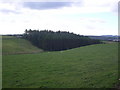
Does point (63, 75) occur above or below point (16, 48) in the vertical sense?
below

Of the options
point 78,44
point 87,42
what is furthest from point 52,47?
point 87,42

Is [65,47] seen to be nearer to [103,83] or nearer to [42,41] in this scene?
[42,41]

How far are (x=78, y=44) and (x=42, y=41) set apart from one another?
17.3 m

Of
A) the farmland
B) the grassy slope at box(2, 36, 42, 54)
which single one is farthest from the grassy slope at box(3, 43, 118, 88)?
the grassy slope at box(2, 36, 42, 54)

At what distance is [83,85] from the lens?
10.3 meters

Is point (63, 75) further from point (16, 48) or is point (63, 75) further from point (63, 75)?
point (16, 48)

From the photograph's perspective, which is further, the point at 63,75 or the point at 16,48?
the point at 16,48

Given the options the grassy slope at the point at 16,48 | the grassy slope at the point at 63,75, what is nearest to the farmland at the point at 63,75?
the grassy slope at the point at 63,75

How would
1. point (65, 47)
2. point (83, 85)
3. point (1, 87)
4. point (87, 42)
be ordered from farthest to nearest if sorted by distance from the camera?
point (87, 42)
point (65, 47)
point (1, 87)
point (83, 85)

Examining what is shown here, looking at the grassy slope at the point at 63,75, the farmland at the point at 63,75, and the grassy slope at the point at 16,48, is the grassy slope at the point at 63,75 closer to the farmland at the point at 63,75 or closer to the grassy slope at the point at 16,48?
the farmland at the point at 63,75

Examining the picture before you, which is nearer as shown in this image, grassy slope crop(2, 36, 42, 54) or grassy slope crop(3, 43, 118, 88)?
grassy slope crop(3, 43, 118, 88)

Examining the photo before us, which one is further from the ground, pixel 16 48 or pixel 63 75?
pixel 16 48

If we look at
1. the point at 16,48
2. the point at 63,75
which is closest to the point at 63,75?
the point at 63,75

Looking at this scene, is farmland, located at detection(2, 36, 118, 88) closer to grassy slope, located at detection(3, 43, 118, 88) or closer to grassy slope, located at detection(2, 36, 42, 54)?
grassy slope, located at detection(3, 43, 118, 88)
